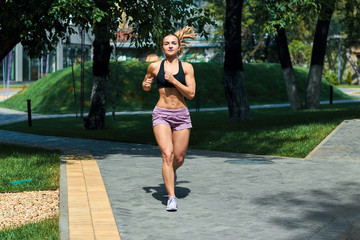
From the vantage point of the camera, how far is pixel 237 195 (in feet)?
27.5

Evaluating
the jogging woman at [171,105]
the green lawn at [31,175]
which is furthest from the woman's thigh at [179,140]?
the green lawn at [31,175]

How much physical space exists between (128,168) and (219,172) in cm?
166

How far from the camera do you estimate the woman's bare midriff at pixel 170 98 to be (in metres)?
7.62

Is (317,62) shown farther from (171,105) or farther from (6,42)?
(171,105)

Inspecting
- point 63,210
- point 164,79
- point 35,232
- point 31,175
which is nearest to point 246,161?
point 31,175

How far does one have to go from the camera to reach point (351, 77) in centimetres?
6625

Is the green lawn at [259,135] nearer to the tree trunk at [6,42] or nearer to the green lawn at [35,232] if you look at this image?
the tree trunk at [6,42]

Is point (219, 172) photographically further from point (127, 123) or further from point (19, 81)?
point (19, 81)

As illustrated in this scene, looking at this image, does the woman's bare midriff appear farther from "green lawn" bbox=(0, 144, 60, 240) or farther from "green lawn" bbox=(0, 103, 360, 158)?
"green lawn" bbox=(0, 103, 360, 158)

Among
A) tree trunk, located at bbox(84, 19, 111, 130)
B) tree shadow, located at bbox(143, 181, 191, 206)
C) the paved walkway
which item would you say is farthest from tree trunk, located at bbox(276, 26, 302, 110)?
tree shadow, located at bbox(143, 181, 191, 206)

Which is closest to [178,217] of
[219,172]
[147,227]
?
[147,227]

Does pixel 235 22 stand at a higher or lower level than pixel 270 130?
higher

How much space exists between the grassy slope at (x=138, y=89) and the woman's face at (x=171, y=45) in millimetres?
24481

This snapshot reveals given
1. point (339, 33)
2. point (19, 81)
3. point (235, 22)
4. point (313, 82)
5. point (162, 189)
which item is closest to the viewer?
point (162, 189)
